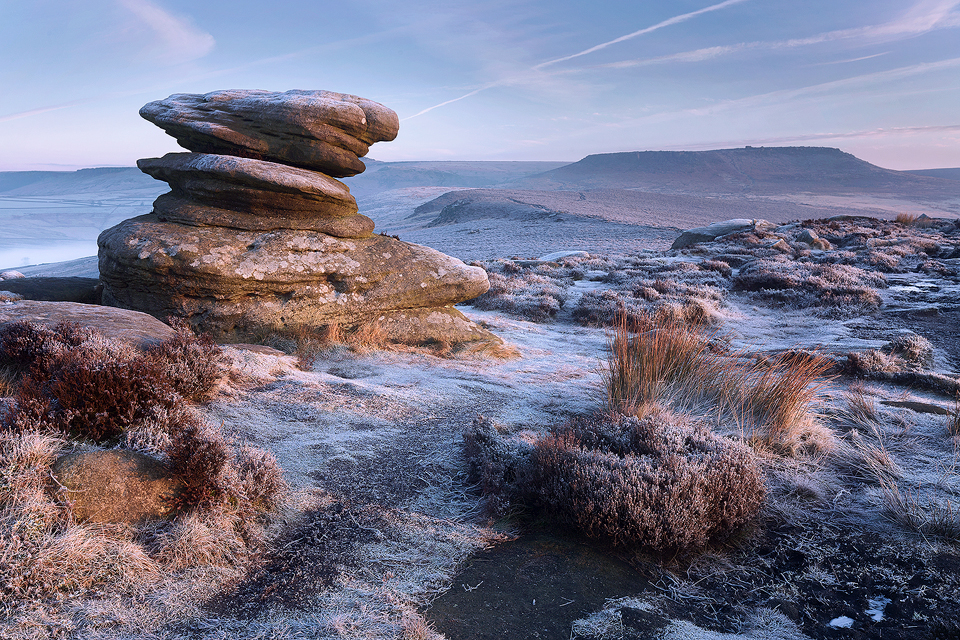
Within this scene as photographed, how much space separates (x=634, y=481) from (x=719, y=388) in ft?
9.15

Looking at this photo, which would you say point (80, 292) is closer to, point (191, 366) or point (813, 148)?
point (191, 366)

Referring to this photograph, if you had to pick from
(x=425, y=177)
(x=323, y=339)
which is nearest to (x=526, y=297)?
(x=323, y=339)

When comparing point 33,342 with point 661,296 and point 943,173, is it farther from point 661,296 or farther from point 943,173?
point 943,173

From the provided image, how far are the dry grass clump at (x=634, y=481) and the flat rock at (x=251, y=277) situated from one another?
4343mm

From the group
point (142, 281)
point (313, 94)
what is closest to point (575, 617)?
point (142, 281)

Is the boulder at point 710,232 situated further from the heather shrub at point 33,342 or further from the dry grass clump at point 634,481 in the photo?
the heather shrub at point 33,342

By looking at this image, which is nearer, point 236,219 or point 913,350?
point 236,219

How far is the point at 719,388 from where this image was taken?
18.8ft

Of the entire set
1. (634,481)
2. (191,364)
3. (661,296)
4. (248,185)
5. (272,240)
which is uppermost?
(248,185)

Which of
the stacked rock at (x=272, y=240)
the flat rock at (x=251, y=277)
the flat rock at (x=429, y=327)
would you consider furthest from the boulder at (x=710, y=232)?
the flat rock at (x=251, y=277)

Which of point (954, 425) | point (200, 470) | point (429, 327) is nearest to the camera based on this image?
point (200, 470)

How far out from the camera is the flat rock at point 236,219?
7559mm

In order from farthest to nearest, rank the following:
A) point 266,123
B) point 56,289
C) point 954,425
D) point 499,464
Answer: point 266,123 < point 56,289 < point 954,425 < point 499,464

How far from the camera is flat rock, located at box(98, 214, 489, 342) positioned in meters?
7.03
